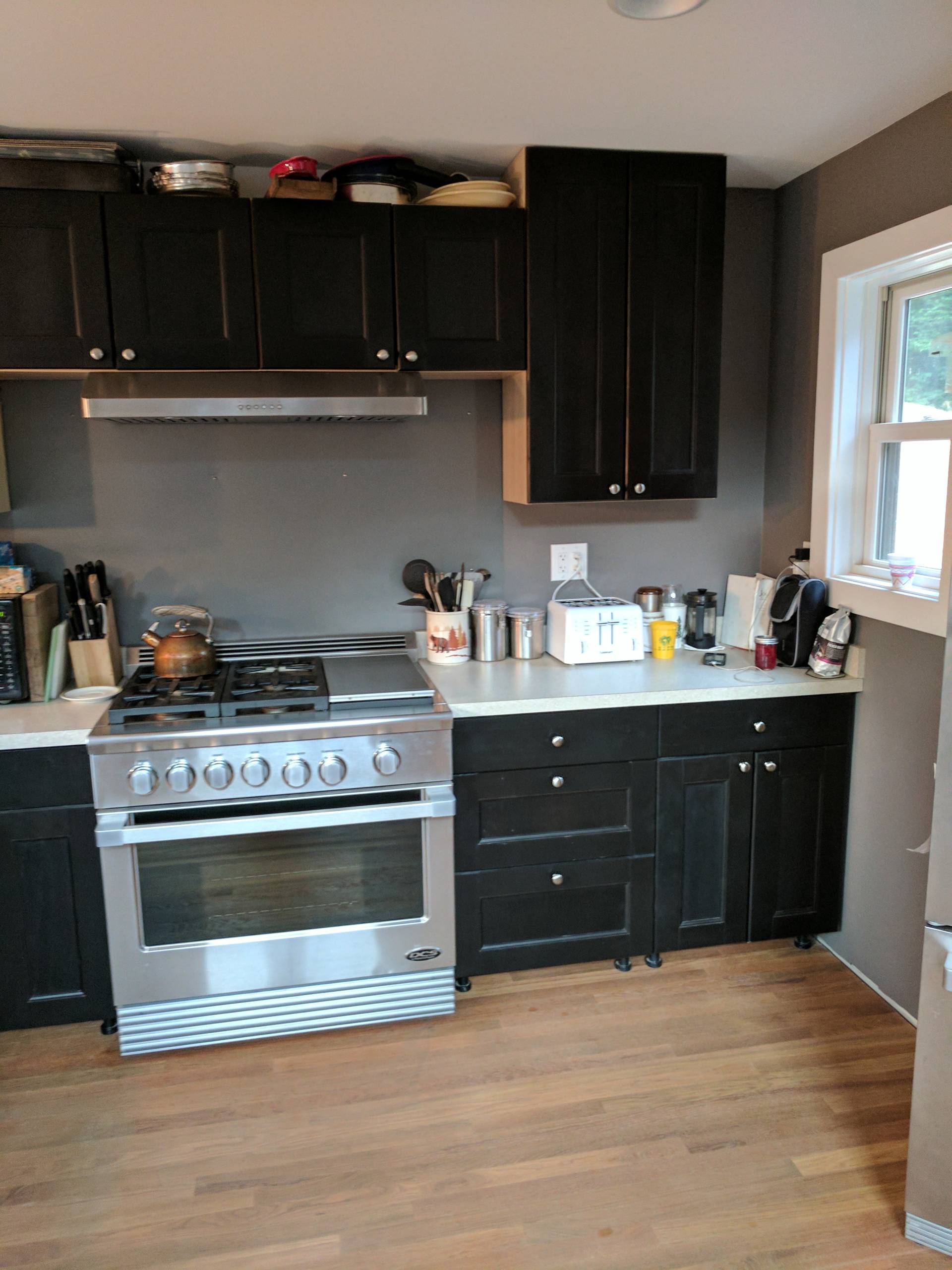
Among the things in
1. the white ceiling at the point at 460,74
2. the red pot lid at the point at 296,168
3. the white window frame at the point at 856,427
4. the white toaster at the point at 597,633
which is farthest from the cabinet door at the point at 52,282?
the white window frame at the point at 856,427

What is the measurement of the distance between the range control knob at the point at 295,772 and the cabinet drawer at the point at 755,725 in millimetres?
1014

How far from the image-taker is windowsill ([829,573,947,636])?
8.00 feet

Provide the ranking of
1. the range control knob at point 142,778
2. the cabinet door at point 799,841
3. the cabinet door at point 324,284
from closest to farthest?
the range control knob at point 142,778, the cabinet door at point 324,284, the cabinet door at point 799,841

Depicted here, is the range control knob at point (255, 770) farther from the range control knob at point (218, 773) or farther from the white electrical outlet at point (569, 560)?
the white electrical outlet at point (569, 560)

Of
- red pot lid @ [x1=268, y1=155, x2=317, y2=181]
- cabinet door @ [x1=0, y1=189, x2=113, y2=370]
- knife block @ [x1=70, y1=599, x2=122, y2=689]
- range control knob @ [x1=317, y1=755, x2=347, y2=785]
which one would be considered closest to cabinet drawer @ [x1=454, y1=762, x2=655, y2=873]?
range control knob @ [x1=317, y1=755, x2=347, y2=785]

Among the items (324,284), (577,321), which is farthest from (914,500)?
(324,284)

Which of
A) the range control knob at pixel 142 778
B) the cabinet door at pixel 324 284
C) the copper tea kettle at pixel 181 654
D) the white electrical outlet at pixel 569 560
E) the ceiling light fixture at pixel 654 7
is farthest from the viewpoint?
the white electrical outlet at pixel 569 560

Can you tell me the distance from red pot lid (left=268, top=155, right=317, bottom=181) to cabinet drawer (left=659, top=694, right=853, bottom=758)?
1763mm

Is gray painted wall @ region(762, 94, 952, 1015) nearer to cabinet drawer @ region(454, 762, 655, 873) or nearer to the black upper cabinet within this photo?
the black upper cabinet

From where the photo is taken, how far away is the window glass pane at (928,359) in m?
2.52

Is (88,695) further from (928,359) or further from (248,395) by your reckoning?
(928,359)

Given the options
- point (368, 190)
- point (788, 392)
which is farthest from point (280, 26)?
point (788, 392)

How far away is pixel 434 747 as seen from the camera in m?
2.51

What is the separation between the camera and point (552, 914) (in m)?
2.75
